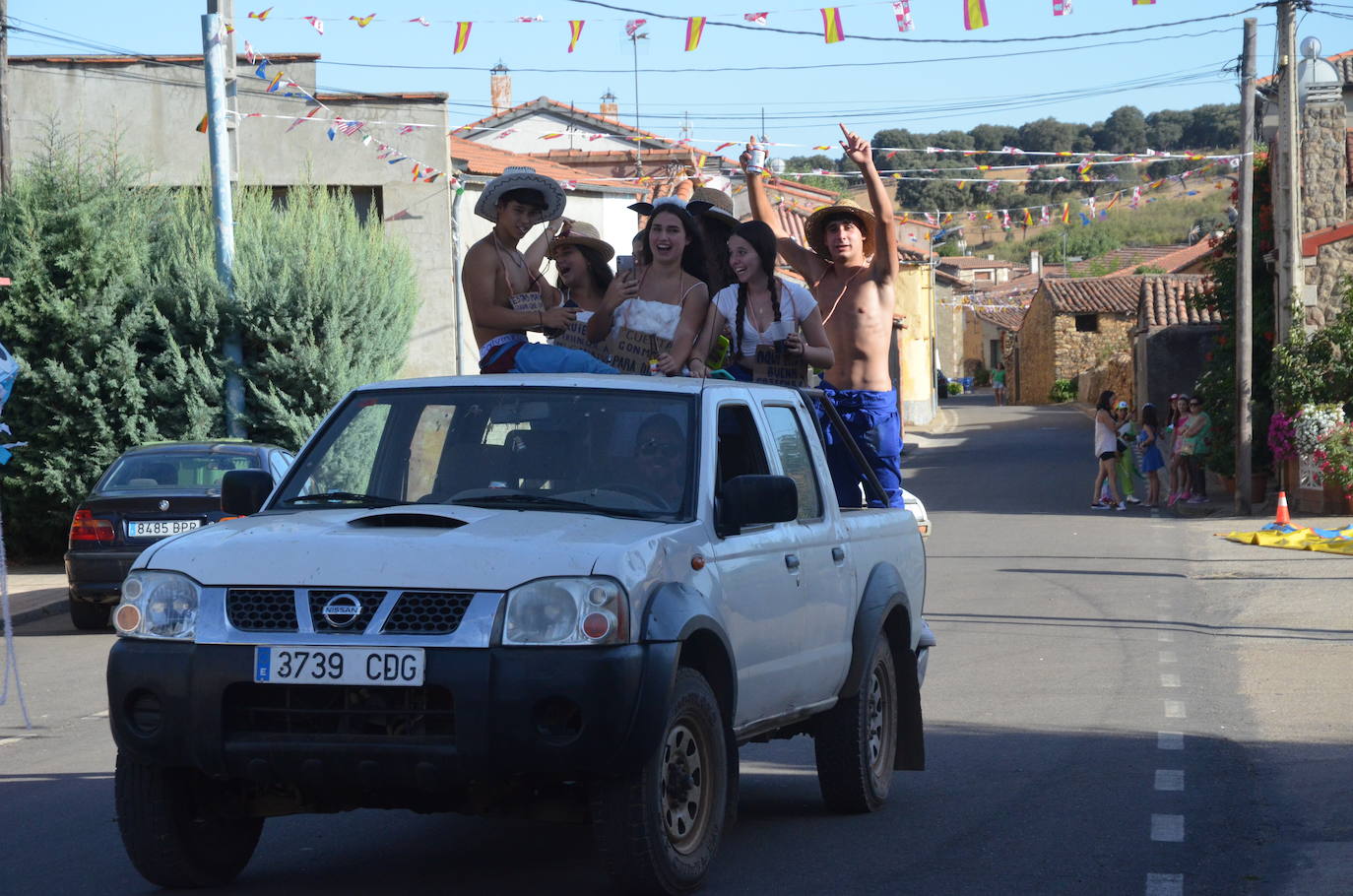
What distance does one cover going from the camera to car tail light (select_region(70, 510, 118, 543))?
14.3 metres

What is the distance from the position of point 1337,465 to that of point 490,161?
16.4 m

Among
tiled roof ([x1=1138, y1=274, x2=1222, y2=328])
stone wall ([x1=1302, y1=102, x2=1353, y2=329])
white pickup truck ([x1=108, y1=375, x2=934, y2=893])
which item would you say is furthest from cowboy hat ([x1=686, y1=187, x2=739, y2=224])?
tiled roof ([x1=1138, y1=274, x2=1222, y2=328])

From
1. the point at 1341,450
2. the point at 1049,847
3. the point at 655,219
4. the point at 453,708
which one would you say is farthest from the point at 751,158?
the point at 1341,450

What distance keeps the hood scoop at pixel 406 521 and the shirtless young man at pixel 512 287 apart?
2.04 meters

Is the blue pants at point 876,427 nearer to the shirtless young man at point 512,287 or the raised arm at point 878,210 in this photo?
the raised arm at point 878,210

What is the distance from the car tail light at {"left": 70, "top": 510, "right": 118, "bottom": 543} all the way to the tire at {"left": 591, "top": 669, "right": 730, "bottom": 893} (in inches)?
391

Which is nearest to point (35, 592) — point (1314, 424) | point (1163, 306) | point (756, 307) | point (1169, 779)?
point (756, 307)

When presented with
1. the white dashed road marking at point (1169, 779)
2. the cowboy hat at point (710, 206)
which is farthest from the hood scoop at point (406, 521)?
the white dashed road marking at point (1169, 779)

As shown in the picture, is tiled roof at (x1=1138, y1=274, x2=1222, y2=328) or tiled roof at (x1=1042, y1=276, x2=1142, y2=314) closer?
tiled roof at (x1=1138, y1=274, x2=1222, y2=328)

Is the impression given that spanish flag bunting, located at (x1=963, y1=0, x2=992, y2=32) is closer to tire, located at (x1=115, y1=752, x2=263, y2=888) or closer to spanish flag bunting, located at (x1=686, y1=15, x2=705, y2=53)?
spanish flag bunting, located at (x1=686, y1=15, x2=705, y2=53)

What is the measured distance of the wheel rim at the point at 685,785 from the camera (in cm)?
533

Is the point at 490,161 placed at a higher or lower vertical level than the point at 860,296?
higher

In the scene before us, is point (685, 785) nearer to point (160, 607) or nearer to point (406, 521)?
point (406, 521)

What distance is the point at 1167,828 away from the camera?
21.8 ft
